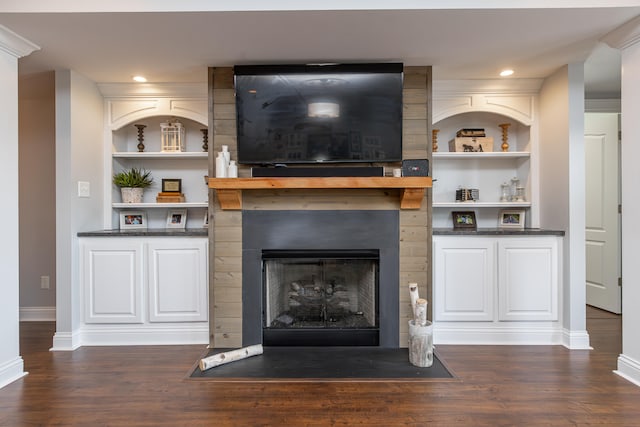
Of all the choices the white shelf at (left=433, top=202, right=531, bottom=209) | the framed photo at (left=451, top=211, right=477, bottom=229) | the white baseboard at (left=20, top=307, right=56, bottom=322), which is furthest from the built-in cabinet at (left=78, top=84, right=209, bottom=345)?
the framed photo at (left=451, top=211, right=477, bottom=229)

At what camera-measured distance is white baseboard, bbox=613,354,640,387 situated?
2.47 meters

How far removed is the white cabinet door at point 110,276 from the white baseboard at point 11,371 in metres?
0.62

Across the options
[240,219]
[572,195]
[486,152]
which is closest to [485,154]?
[486,152]

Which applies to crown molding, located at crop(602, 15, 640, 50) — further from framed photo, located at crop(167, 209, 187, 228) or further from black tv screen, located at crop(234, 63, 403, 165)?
framed photo, located at crop(167, 209, 187, 228)

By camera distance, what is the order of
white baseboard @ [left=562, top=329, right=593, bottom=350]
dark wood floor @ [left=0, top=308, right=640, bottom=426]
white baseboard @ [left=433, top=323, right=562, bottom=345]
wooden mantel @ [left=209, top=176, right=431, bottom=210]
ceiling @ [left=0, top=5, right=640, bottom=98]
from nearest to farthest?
dark wood floor @ [left=0, top=308, right=640, bottom=426]
ceiling @ [left=0, top=5, right=640, bottom=98]
wooden mantel @ [left=209, top=176, right=431, bottom=210]
white baseboard @ [left=562, top=329, right=593, bottom=350]
white baseboard @ [left=433, top=323, right=562, bottom=345]

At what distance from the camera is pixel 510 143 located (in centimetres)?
383

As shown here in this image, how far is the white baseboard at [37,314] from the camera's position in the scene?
4043 mm

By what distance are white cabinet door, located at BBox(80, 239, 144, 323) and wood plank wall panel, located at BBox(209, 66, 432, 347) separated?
649 millimetres

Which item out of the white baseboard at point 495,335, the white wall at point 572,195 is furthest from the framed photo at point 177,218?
the white wall at point 572,195

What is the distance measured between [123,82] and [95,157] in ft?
2.29

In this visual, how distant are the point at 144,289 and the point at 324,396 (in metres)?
1.77

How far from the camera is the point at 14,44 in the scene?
102 inches

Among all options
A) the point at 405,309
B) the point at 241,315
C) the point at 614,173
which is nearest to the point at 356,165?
the point at 405,309

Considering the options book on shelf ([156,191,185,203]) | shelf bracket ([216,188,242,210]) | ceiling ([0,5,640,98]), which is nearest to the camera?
ceiling ([0,5,640,98])
